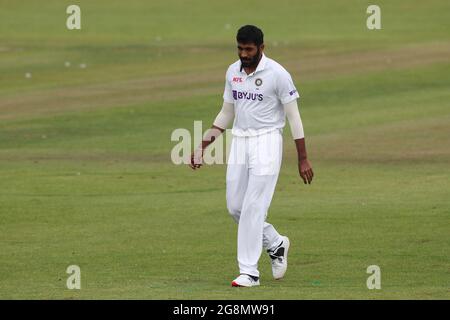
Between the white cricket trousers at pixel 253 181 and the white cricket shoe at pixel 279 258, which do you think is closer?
the white cricket trousers at pixel 253 181

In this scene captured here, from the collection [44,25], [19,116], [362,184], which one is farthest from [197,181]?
[44,25]

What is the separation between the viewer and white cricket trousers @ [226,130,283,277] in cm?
1245

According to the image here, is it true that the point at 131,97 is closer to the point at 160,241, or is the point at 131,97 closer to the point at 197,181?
the point at 197,181

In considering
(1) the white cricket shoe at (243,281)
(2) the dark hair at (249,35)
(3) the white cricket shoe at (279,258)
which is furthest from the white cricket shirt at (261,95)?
(1) the white cricket shoe at (243,281)

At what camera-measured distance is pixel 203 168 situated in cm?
2164

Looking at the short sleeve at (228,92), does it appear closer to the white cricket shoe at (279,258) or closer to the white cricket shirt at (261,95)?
the white cricket shirt at (261,95)

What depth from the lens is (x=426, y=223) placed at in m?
16.3

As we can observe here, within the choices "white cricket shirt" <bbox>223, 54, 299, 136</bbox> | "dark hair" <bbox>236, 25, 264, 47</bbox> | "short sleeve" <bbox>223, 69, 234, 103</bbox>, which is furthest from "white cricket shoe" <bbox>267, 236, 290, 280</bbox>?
"dark hair" <bbox>236, 25, 264, 47</bbox>

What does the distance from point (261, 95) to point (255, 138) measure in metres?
0.41

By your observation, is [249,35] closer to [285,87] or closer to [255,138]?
[285,87]

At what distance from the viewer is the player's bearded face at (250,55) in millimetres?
12266

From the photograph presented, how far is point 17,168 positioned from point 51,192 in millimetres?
2594

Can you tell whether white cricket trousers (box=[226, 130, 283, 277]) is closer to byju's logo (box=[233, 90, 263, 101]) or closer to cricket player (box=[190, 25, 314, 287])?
cricket player (box=[190, 25, 314, 287])

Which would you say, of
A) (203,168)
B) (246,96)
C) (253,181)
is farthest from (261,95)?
(203,168)
